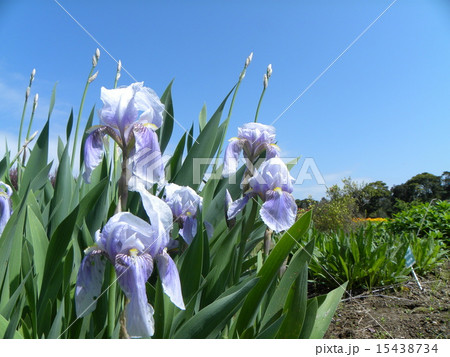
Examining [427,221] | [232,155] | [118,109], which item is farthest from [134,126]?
[427,221]

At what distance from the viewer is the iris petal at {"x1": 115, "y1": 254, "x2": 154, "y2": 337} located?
1.19m

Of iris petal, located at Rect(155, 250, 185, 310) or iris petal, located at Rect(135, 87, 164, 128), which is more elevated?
iris petal, located at Rect(135, 87, 164, 128)

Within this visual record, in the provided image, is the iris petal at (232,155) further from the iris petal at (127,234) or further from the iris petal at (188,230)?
the iris petal at (127,234)

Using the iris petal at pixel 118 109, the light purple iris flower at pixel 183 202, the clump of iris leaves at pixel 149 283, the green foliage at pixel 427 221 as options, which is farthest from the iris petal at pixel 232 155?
the green foliage at pixel 427 221

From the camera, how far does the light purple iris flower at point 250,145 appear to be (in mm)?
2529

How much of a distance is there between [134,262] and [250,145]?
1516mm

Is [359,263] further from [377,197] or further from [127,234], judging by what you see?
[377,197]

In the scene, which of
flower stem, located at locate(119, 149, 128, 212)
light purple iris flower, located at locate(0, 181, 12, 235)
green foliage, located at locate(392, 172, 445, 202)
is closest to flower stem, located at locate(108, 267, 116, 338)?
flower stem, located at locate(119, 149, 128, 212)

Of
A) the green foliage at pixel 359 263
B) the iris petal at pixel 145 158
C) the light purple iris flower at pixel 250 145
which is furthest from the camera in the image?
the green foliage at pixel 359 263

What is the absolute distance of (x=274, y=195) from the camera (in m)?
2.10

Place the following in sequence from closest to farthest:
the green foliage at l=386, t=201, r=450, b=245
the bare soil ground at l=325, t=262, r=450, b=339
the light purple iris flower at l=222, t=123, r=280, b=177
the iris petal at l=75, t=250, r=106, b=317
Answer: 1. the iris petal at l=75, t=250, r=106, b=317
2. the light purple iris flower at l=222, t=123, r=280, b=177
3. the bare soil ground at l=325, t=262, r=450, b=339
4. the green foliage at l=386, t=201, r=450, b=245

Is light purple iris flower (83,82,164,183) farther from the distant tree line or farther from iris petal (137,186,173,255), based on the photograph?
the distant tree line

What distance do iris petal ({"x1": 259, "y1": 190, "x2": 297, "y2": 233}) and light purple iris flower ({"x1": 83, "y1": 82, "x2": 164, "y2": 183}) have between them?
65 cm

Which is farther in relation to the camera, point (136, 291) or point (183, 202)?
point (183, 202)
